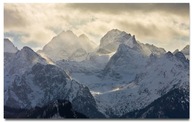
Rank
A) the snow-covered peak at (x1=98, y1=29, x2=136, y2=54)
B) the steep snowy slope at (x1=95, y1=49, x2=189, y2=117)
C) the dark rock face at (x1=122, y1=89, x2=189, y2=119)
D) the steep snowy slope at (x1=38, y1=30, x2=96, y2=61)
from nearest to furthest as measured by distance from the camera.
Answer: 1. the dark rock face at (x1=122, y1=89, x2=189, y2=119)
2. the snow-covered peak at (x1=98, y1=29, x2=136, y2=54)
3. the steep snowy slope at (x1=38, y1=30, x2=96, y2=61)
4. the steep snowy slope at (x1=95, y1=49, x2=189, y2=117)

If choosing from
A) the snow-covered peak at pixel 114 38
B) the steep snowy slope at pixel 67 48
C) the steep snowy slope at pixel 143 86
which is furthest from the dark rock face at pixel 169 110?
the steep snowy slope at pixel 143 86

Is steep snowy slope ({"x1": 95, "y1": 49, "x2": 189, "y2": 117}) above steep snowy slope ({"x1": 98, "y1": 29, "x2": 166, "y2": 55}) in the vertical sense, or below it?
above

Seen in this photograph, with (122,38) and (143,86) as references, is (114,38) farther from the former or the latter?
(143,86)

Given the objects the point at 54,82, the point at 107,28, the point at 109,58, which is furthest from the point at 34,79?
the point at 107,28

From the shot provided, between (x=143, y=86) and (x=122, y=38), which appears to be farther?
(x=143, y=86)

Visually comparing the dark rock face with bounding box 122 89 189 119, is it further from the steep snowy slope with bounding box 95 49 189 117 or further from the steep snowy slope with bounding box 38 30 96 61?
the steep snowy slope with bounding box 95 49 189 117

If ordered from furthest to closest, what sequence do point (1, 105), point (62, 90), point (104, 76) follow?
point (104, 76)
point (62, 90)
point (1, 105)

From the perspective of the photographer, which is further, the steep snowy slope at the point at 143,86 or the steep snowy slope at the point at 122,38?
the steep snowy slope at the point at 143,86

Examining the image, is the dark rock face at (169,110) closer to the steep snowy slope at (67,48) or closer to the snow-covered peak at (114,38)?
the snow-covered peak at (114,38)

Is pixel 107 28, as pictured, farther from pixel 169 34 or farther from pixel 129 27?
pixel 169 34

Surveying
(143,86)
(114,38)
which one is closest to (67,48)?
(114,38)

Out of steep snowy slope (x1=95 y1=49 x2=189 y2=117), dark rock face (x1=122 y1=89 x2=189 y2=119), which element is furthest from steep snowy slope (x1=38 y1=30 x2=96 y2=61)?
steep snowy slope (x1=95 y1=49 x2=189 y2=117)
